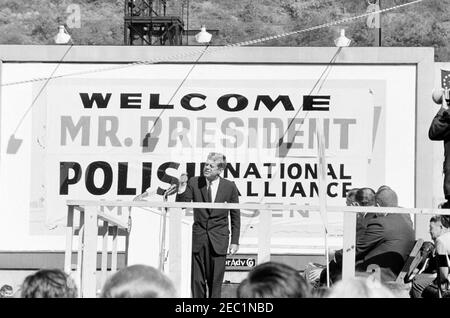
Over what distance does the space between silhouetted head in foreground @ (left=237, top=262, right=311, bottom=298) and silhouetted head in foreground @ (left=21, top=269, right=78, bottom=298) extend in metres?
0.85

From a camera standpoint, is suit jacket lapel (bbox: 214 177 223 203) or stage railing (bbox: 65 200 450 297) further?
suit jacket lapel (bbox: 214 177 223 203)

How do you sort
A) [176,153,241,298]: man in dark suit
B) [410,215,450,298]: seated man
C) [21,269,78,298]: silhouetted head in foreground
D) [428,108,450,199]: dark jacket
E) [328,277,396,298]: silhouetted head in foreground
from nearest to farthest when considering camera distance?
[328,277,396,298]: silhouetted head in foreground < [21,269,78,298]: silhouetted head in foreground < [410,215,450,298]: seated man < [428,108,450,199]: dark jacket < [176,153,241,298]: man in dark suit

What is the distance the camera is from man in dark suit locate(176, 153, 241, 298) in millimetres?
9273

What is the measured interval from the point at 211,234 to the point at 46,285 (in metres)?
4.69

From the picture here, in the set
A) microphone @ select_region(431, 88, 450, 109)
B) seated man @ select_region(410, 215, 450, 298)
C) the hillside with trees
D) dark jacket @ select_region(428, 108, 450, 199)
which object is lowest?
seated man @ select_region(410, 215, 450, 298)

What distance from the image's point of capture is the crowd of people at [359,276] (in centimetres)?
437

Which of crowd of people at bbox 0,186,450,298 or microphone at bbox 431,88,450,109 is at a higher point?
microphone at bbox 431,88,450,109

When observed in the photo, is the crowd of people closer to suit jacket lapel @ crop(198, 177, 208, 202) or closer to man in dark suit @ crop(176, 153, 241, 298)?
man in dark suit @ crop(176, 153, 241, 298)

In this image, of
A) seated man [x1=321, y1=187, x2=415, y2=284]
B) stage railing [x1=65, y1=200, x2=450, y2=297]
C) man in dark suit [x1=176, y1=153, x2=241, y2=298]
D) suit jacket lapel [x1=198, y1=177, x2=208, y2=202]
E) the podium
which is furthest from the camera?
suit jacket lapel [x1=198, y1=177, x2=208, y2=202]

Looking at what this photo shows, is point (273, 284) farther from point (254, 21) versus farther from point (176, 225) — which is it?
point (254, 21)

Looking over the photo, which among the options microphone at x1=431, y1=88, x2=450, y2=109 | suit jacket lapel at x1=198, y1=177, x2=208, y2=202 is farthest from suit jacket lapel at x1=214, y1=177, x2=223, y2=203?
microphone at x1=431, y1=88, x2=450, y2=109

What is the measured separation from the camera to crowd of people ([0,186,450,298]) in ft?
14.3

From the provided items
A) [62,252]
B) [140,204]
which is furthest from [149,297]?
[62,252]

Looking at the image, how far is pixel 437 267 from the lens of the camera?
810cm
